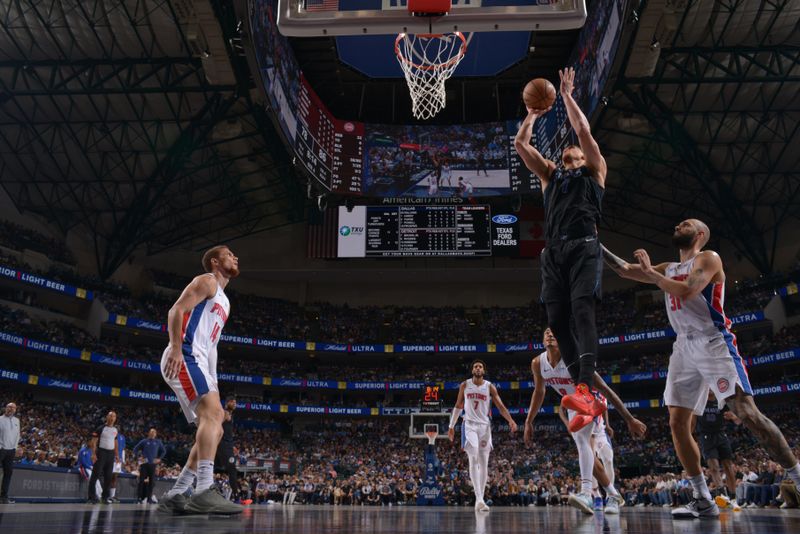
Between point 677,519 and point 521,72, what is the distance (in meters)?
22.6

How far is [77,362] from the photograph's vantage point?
30156 mm

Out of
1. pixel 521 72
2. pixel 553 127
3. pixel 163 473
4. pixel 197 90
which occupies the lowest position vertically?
pixel 163 473

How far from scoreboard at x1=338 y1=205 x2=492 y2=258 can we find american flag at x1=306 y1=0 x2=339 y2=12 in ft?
52.7

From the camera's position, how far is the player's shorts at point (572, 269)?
4103 mm

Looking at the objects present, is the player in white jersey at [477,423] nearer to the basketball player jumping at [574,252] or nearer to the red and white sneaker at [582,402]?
the basketball player jumping at [574,252]

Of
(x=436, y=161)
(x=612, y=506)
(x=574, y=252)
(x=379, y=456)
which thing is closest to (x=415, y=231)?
(x=436, y=161)

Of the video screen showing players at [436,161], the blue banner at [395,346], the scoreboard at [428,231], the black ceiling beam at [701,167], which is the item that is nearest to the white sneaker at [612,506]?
the black ceiling beam at [701,167]

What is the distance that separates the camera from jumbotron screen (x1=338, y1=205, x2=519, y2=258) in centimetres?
2339

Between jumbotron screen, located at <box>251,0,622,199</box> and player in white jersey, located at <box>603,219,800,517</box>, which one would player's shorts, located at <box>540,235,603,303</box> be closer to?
player in white jersey, located at <box>603,219,800,517</box>

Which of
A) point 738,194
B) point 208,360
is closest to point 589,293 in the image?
point 208,360

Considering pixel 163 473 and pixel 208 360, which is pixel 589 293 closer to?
pixel 208 360

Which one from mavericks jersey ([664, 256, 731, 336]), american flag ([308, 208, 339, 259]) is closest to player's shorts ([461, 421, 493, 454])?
mavericks jersey ([664, 256, 731, 336])

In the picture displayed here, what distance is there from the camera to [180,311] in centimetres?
519

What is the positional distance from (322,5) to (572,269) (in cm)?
471
